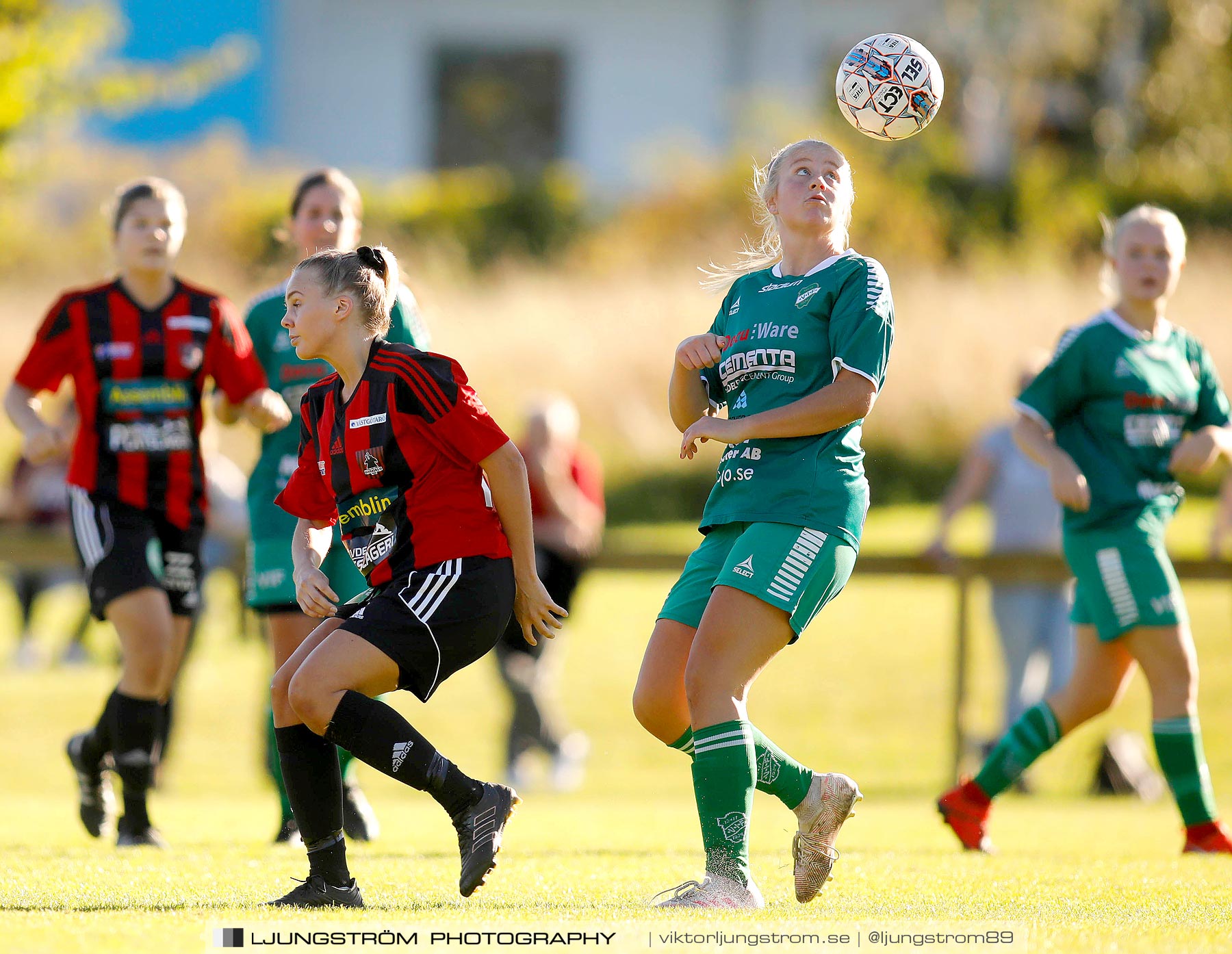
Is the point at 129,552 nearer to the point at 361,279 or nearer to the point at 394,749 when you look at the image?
the point at 361,279

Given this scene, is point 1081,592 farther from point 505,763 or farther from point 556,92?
point 556,92

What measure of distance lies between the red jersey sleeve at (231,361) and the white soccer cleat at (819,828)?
102 inches

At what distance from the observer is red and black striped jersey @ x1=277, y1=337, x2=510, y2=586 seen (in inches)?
162

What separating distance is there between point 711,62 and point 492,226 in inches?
389

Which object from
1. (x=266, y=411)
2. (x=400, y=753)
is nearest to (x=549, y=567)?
(x=266, y=411)

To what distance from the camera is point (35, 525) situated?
12.9m

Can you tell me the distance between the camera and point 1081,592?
230 inches

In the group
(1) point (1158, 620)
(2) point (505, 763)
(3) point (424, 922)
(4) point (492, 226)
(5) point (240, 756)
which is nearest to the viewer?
(3) point (424, 922)

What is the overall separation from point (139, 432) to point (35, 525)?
7.80m

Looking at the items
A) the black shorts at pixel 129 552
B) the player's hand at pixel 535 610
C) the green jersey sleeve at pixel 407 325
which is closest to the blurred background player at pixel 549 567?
the black shorts at pixel 129 552

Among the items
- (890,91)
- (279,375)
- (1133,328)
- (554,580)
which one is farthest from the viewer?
(554,580)

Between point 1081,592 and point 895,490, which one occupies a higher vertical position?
point 1081,592

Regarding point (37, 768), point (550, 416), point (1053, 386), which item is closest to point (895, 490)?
point (550, 416)

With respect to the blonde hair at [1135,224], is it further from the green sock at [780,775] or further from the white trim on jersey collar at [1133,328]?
the green sock at [780,775]
